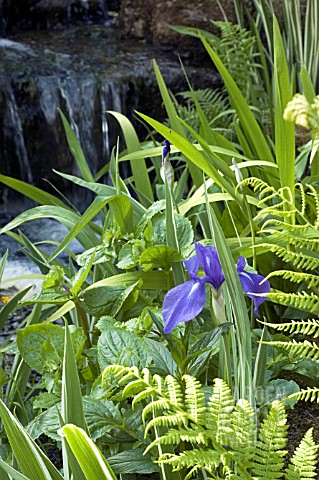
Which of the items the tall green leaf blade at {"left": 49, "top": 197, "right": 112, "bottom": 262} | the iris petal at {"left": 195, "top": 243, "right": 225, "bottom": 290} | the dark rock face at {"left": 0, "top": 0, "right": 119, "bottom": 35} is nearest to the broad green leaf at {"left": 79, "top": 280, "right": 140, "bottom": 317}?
the tall green leaf blade at {"left": 49, "top": 197, "right": 112, "bottom": 262}

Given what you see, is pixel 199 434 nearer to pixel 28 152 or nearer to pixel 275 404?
pixel 275 404

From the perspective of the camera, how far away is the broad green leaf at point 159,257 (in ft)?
5.05

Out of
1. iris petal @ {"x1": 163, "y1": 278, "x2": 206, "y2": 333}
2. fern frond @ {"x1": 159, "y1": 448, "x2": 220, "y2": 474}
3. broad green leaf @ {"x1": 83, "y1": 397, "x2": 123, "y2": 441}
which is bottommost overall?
broad green leaf @ {"x1": 83, "y1": 397, "x2": 123, "y2": 441}

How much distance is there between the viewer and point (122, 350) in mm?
1354

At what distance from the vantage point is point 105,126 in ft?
16.1

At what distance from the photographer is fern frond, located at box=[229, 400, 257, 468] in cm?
102

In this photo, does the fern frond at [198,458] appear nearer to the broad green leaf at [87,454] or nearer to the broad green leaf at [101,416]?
the broad green leaf at [87,454]

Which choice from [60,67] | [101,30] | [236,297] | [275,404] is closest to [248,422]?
[275,404]

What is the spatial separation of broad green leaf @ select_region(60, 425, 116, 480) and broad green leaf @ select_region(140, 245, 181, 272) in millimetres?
580

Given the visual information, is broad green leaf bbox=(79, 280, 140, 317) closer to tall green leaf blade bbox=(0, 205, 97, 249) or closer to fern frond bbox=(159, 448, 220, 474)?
tall green leaf blade bbox=(0, 205, 97, 249)

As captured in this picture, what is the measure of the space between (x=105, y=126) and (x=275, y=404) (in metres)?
4.07

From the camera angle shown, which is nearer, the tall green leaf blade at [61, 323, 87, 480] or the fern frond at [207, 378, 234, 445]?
the fern frond at [207, 378, 234, 445]

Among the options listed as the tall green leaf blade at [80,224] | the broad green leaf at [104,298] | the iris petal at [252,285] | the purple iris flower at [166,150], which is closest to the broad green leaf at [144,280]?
the broad green leaf at [104,298]

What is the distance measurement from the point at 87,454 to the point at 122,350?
1.11ft
